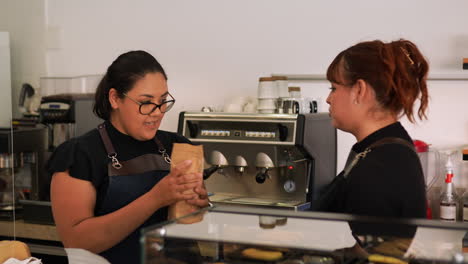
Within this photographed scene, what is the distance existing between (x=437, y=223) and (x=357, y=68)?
0.53 metres

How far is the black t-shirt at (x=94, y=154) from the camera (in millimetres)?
2086

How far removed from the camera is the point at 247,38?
4324mm

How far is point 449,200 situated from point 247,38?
5.79ft

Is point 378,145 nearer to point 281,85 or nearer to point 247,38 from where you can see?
point 281,85

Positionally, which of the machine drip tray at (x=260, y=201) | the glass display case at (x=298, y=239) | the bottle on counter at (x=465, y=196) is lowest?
the machine drip tray at (x=260, y=201)

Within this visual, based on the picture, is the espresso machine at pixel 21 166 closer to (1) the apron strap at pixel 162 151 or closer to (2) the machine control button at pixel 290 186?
(2) the machine control button at pixel 290 186

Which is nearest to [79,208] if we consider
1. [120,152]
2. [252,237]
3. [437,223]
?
[120,152]

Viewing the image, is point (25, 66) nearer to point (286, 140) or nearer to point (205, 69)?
point (205, 69)

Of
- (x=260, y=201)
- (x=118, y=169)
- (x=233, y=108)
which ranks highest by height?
(x=233, y=108)

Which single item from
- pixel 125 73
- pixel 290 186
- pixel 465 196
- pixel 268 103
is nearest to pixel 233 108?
pixel 268 103

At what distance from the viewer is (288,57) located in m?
4.19

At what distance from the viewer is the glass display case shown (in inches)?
57.8

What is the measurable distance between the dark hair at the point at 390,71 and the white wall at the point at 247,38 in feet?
6.77

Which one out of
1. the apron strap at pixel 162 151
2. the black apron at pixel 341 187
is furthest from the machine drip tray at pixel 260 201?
the black apron at pixel 341 187
